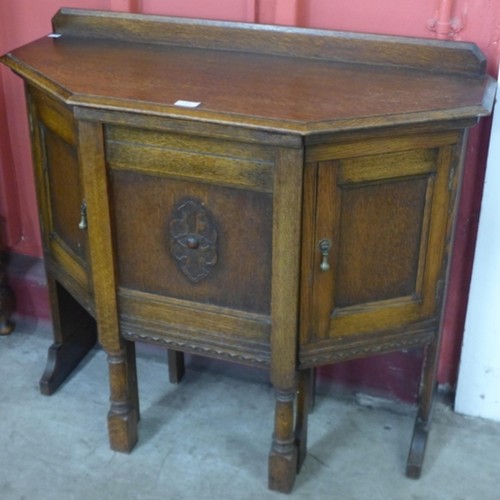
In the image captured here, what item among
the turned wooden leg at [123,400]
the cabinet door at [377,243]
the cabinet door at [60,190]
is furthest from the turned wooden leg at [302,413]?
the cabinet door at [60,190]

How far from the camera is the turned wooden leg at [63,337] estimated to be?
8.16 ft

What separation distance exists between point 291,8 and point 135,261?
0.76m

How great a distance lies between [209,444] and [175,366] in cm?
31

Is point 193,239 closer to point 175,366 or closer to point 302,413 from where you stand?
Answer: point 302,413

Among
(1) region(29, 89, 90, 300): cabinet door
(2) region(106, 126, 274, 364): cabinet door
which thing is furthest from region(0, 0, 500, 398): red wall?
(2) region(106, 126, 274, 364): cabinet door

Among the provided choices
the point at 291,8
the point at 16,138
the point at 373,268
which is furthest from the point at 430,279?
the point at 16,138

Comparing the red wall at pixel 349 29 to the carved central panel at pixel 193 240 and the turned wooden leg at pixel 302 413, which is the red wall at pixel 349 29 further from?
the carved central panel at pixel 193 240

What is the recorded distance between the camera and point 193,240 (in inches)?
74.1

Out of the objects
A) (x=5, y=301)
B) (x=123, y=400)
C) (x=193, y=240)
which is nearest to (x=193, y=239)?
(x=193, y=240)

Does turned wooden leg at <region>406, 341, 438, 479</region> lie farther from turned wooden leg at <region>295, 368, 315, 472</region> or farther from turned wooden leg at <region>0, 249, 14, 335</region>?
turned wooden leg at <region>0, 249, 14, 335</region>

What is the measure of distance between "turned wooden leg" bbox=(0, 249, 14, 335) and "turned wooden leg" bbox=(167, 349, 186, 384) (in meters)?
0.60

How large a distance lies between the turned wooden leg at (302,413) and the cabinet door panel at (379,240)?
23 cm

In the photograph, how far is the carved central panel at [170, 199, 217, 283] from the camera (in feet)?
6.11

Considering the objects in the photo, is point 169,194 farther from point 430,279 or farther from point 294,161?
point 430,279
